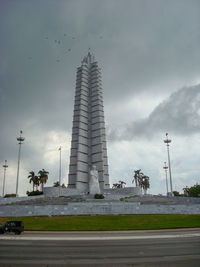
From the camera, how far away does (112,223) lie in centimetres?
2745

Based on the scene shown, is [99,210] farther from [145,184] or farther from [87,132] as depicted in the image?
[145,184]

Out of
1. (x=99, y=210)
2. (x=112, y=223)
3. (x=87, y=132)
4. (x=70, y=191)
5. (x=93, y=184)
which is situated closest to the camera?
(x=112, y=223)

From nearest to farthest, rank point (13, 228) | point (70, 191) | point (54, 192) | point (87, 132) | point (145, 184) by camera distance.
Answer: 1. point (13, 228)
2. point (54, 192)
3. point (70, 191)
4. point (87, 132)
5. point (145, 184)

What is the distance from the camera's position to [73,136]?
252 feet

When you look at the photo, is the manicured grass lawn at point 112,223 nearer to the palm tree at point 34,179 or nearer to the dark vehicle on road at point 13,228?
the dark vehicle on road at point 13,228

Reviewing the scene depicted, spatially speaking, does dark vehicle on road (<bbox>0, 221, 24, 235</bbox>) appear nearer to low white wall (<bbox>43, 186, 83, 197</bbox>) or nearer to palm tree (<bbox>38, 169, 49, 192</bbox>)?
low white wall (<bbox>43, 186, 83, 197</bbox>)

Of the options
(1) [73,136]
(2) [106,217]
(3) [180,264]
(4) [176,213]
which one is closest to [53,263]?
(3) [180,264]

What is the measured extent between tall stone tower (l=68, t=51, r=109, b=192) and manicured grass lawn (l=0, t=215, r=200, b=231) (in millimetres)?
38660

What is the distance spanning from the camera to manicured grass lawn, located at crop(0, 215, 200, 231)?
25.3 metres

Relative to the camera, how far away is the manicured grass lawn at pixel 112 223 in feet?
83.1

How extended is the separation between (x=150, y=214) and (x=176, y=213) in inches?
150

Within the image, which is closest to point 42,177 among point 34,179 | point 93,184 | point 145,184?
point 34,179

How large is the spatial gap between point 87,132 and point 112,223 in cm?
5302

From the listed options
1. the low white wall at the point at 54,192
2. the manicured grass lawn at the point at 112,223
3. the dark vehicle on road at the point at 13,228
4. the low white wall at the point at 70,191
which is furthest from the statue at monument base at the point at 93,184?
the dark vehicle on road at the point at 13,228
